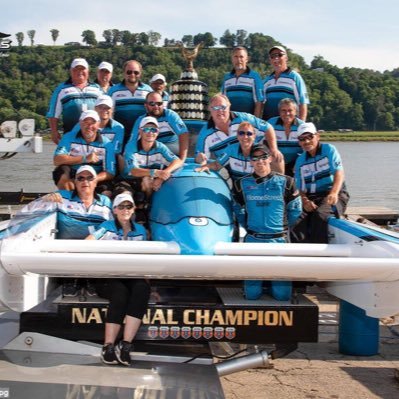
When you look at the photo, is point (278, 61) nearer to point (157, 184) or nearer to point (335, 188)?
point (335, 188)

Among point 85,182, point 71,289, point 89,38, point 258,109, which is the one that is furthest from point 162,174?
point 89,38

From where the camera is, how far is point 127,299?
13.0 feet

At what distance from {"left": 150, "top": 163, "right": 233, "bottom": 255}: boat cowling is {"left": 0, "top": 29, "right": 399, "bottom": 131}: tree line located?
24.8 m

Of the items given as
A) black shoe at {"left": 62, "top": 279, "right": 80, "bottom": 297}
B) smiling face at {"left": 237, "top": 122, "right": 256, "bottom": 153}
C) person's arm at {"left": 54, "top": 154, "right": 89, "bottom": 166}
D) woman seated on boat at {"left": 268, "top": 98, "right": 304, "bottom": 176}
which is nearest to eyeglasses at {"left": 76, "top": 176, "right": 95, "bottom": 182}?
black shoe at {"left": 62, "top": 279, "right": 80, "bottom": 297}

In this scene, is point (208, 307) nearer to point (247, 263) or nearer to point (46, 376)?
point (247, 263)

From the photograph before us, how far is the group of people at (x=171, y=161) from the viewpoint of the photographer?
171 inches

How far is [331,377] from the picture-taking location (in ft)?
17.3

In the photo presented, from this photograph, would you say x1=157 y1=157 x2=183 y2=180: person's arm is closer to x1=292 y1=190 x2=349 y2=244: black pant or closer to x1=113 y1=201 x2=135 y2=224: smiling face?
x1=113 y1=201 x2=135 y2=224: smiling face

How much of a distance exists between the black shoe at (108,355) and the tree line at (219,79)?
84.5ft

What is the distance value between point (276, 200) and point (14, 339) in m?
1.66

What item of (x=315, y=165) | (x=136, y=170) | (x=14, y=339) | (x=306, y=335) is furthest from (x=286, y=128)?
(x=14, y=339)

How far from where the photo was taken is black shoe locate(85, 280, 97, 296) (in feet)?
14.0

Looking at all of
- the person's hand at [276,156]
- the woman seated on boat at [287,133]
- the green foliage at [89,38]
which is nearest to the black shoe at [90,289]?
the person's hand at [276,156]

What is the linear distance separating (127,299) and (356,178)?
94.7 ft
